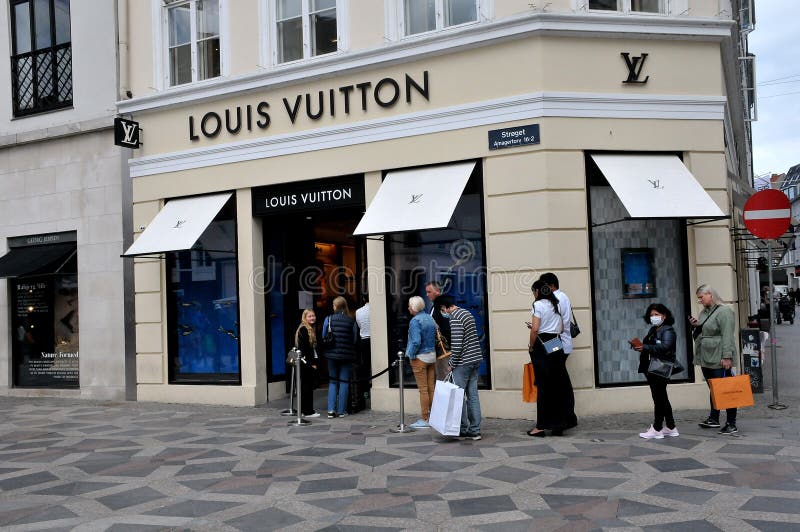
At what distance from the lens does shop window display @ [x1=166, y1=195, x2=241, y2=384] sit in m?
12.7

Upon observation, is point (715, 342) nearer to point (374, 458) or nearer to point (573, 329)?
point (573, 329)

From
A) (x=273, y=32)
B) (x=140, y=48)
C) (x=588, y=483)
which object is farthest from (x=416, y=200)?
(x=140, y=48)

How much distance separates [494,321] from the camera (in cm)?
1030

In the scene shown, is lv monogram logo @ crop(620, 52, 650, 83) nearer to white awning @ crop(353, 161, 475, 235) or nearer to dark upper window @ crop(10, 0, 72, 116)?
white awning @ crop(353, 161, 475, 235)

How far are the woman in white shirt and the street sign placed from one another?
3.39 meters

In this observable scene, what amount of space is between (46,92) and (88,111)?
1521 mm

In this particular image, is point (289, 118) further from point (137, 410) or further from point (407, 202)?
point (137, 410)

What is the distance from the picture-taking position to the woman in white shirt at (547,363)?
8.75 m

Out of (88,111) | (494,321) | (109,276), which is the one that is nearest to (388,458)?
(494,321)

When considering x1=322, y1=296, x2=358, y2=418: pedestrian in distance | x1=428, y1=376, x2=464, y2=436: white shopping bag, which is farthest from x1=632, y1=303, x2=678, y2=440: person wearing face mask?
x1=322, y1=296, x2=358, y2=418: pedestrian in distance

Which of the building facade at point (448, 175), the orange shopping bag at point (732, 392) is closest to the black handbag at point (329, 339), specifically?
the building facade at point (448, 175)

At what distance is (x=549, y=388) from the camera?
8797mm

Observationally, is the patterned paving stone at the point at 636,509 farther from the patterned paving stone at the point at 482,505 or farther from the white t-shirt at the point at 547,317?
the white t-shirt at the point at 547,317

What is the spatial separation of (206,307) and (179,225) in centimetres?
157
